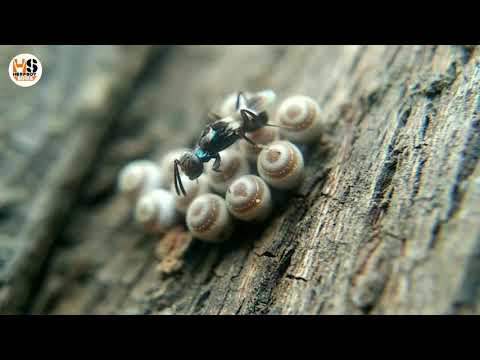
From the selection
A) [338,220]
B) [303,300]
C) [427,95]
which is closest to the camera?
[303,300]

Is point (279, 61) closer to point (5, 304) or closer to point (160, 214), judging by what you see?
point (160, 214)

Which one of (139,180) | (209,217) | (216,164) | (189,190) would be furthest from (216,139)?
(139,180)

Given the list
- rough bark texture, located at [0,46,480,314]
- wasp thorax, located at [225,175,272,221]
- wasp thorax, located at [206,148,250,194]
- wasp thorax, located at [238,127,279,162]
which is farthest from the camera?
wasp thorax, located at [238,127,279,162]

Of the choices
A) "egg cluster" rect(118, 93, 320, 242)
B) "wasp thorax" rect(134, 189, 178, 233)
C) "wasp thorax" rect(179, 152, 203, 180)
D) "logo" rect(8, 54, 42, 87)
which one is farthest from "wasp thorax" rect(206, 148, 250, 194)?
"logo" rect(8, 54, 42, 87)

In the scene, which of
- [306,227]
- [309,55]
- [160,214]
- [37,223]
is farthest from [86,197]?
[309,55]

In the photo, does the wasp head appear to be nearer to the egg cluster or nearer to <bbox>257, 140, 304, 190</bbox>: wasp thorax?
the egg cluster

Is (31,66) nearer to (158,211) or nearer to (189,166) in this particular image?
(158,211)
